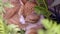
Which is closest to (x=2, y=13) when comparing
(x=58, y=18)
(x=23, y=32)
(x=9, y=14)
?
(x=9, y=14)

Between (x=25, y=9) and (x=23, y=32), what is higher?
(x=25, y=9)

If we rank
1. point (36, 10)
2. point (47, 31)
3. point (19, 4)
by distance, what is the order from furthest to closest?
point (19, 4) → point (36, 10) → point (47, 31)

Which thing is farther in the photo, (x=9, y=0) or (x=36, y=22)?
(x=9, y=0)

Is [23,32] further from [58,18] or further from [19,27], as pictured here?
[58,18]

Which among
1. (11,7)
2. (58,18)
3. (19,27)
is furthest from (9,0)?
(58,18)

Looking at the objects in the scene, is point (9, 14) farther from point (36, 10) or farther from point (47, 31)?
point (47, 31)

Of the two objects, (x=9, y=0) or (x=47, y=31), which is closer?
(x=47, y=31)

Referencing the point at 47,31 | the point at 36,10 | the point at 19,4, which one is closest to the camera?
the point at 47,31

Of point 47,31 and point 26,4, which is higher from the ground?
point 26,4
